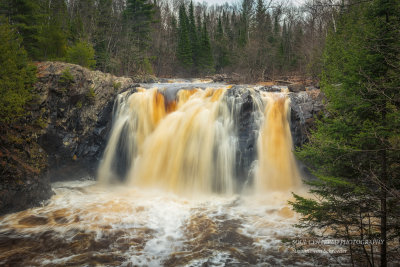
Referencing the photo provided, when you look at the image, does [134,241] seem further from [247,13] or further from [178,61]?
[247,13]

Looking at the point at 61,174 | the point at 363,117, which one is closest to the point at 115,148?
the point at 61,174

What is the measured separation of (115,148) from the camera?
41.3ft

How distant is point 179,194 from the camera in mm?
10141

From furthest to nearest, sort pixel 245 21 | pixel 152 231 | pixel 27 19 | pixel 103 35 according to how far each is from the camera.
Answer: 1. pixel 245 21
2. pixel 103 35
3. pixel 27 19
4. pixel 152 231

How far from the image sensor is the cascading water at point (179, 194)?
6.03 metres

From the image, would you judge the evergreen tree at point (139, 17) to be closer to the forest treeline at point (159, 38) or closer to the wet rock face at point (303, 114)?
the forest treeline at point (159, 38)

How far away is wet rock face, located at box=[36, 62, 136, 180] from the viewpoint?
37.0ft

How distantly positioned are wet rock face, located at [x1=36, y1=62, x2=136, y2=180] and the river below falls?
8.22 feet

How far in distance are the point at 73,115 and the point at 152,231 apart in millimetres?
7928

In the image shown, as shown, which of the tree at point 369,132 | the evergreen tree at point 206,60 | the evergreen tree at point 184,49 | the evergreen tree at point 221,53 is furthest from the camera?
the evergreen tree at point 221,53

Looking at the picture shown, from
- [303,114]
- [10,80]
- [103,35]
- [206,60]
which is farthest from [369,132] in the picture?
[206,60]

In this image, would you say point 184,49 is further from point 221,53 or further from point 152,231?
point 152,231

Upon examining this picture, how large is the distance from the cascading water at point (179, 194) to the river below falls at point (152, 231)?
0.03 metres

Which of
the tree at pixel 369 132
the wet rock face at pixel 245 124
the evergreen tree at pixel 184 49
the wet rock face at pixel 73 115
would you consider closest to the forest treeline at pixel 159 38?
the evergreen tree at pixel 184 49
